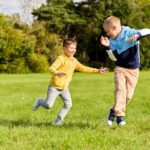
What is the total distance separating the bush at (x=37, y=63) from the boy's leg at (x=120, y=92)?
38345 millimetres

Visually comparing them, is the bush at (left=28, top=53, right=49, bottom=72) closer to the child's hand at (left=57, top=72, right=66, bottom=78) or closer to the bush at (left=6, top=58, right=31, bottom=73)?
the bush at (left=6, top=58, right=31, bottom=73)

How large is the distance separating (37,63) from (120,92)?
38.8 m

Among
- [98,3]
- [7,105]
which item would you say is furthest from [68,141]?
[98,3]

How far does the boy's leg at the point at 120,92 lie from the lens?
19.3 feet

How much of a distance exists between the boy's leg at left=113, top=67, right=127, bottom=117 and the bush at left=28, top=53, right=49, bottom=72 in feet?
126

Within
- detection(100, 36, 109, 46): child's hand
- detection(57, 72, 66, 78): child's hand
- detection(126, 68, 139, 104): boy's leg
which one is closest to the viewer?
detection(100, 36, 109, 46): child's hand

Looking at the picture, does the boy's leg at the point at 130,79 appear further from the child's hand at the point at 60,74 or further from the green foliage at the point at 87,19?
the green foliage at the point at 87,19

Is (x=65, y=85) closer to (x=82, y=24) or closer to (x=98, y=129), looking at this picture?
(x=98, y=129)

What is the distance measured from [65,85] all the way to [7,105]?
4.84 meters

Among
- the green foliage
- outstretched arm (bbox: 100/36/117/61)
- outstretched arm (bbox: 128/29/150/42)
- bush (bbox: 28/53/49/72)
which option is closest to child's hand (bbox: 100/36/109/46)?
outstretched arm (bbox: 100/36/117/61)

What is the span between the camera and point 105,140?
4910 mm

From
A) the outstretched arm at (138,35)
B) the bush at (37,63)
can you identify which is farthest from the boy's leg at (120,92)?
the bush at (37,63)

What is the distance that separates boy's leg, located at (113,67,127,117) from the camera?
5.89 metres

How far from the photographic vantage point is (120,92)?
233 inches
